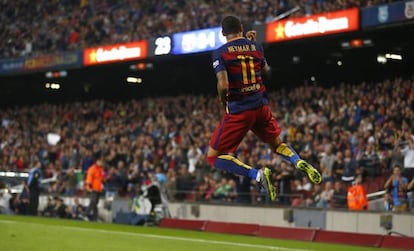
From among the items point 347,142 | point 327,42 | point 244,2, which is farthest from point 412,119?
point 244,2

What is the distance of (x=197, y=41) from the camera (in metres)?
25.7

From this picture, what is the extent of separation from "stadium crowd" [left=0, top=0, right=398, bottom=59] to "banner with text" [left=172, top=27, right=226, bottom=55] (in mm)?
1050

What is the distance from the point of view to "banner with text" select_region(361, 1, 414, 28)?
19859mm

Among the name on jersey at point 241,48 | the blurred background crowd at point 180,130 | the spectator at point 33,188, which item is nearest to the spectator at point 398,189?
the blurred background crowd at point 180,130

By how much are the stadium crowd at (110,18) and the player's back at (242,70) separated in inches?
545

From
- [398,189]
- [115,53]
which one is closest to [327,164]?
[398,189]

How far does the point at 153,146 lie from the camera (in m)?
26.8

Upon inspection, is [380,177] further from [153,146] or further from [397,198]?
[153,146]

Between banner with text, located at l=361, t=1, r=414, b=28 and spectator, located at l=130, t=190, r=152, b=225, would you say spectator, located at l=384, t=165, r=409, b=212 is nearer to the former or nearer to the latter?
banner with text, located at l=361, t=1, r=414, b=28

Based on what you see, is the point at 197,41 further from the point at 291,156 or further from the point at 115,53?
the point at 291,156

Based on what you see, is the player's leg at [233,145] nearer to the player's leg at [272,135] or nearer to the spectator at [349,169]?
the player's leg at [272,135]

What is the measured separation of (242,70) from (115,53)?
2104 centimetres

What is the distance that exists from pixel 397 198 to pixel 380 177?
156 cm

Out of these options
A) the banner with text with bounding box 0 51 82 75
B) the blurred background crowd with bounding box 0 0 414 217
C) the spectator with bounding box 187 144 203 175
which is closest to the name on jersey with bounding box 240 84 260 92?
the blurred background crowd with bounding box 0 0 414 217
